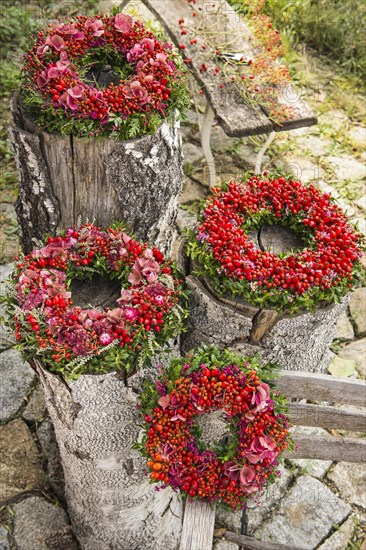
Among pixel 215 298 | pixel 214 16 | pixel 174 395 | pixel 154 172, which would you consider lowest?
pixel 174 395

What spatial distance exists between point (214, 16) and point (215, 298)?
302cm

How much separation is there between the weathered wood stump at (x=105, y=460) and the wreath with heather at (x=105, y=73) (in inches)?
26.7

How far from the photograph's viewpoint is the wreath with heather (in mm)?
2582

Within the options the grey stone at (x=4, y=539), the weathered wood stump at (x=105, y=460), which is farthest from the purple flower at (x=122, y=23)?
the grey stone at (x=4, y=539)

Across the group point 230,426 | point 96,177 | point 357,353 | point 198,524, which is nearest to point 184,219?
point 357,353

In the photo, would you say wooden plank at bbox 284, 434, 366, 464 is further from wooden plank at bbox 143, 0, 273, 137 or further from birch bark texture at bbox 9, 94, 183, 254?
wooden plank at bbox 143, 0, 273, 137

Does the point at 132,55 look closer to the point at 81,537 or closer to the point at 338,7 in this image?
the point at 81,537

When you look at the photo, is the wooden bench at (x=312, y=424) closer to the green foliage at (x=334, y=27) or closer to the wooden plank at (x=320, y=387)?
the wooden plank at (x=320, y=387)

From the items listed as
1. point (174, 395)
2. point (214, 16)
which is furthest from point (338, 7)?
point (174, 395)

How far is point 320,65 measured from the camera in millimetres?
6285

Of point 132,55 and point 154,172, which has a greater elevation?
point 132,55

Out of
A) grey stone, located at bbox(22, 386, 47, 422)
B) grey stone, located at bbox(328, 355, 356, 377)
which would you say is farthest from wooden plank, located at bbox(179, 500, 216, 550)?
grey stone, located at bbox(328, 355, 356, 377)

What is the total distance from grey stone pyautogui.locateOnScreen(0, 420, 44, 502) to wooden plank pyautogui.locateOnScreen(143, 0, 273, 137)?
2.25 meters

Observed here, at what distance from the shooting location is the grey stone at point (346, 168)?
5.21 metres
